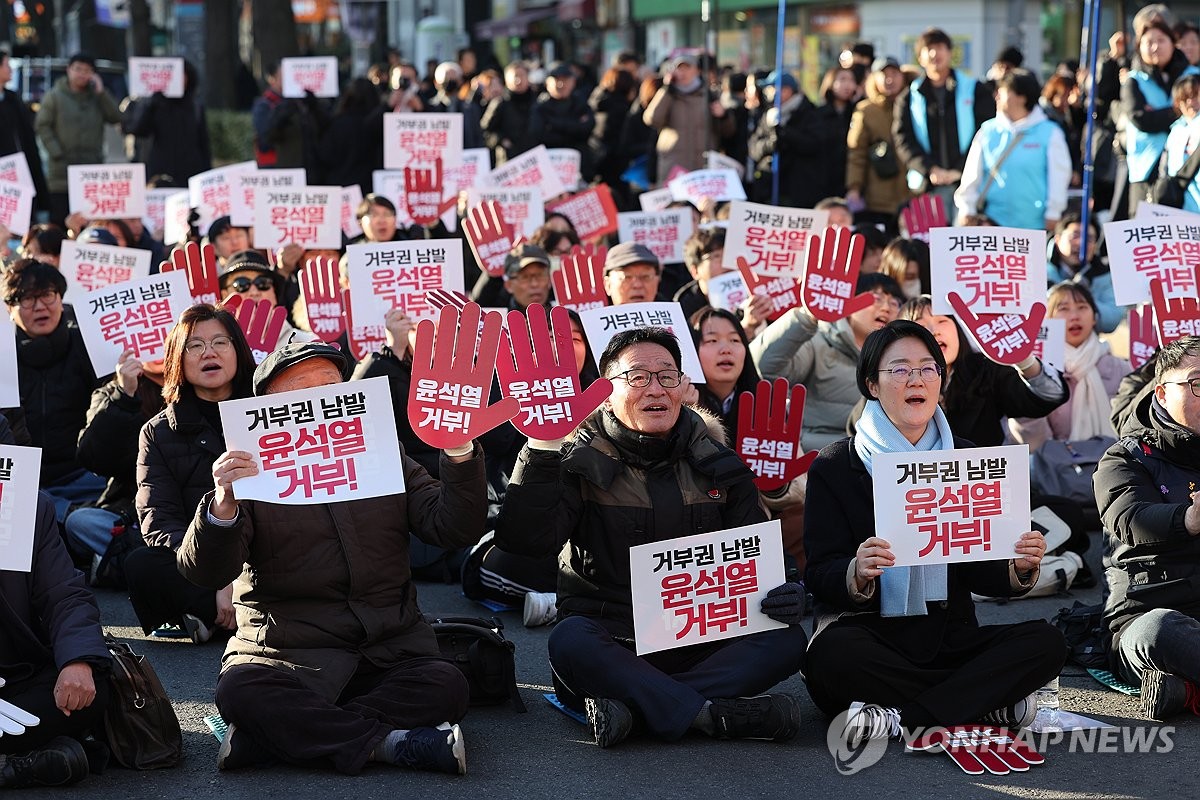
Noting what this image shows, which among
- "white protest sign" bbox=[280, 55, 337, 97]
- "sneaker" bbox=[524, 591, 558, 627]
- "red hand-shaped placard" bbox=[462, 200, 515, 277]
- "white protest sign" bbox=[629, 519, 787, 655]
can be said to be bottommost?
"sneaker" bbox=[524, 591, 558, 627]

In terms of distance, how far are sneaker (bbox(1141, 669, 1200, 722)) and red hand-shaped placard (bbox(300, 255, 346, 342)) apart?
459 cm

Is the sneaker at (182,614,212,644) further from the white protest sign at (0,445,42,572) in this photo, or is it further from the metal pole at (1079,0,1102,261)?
the metal pole at (1079,0,1102,261)

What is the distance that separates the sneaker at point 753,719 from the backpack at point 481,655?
2.33 ft

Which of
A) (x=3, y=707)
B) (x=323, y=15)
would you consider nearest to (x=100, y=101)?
(x=3, y=707)

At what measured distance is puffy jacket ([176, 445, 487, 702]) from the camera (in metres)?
4.79

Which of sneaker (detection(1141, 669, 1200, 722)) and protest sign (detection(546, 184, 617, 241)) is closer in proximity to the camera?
sneaker (detection(1141, 669, 1200, 722))

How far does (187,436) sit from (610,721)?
1.94 meters

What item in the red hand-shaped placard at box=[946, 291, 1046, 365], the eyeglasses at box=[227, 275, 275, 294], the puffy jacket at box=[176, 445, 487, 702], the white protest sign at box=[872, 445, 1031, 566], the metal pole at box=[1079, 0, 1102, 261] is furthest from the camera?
the metal pole at box=[1079, 0, 1102, 261]

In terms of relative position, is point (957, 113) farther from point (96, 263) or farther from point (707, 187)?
point (96, 263)

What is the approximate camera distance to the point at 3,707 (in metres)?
4.48

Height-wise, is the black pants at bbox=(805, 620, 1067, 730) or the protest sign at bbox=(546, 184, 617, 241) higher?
the protest sign at bbox=(546, 184, 617, 241)

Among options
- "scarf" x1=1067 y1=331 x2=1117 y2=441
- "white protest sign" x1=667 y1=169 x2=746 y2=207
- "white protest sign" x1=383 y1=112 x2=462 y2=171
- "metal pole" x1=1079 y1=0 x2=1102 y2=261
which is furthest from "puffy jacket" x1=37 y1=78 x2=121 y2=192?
"scarf" x1=1067 y1=331 x2=1117 y2=441

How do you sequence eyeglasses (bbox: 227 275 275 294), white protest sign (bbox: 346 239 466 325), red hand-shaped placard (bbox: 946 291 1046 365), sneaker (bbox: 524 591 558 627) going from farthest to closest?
eyeglasses (bbox: 227 275 275 294)
white protest sign (bbox: 346 239 466 325)
red hand-shaped placard (bbox: 946 291 1046 365)
sneaker (bbox: 524 591 558 627)

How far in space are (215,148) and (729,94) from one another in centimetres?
937
